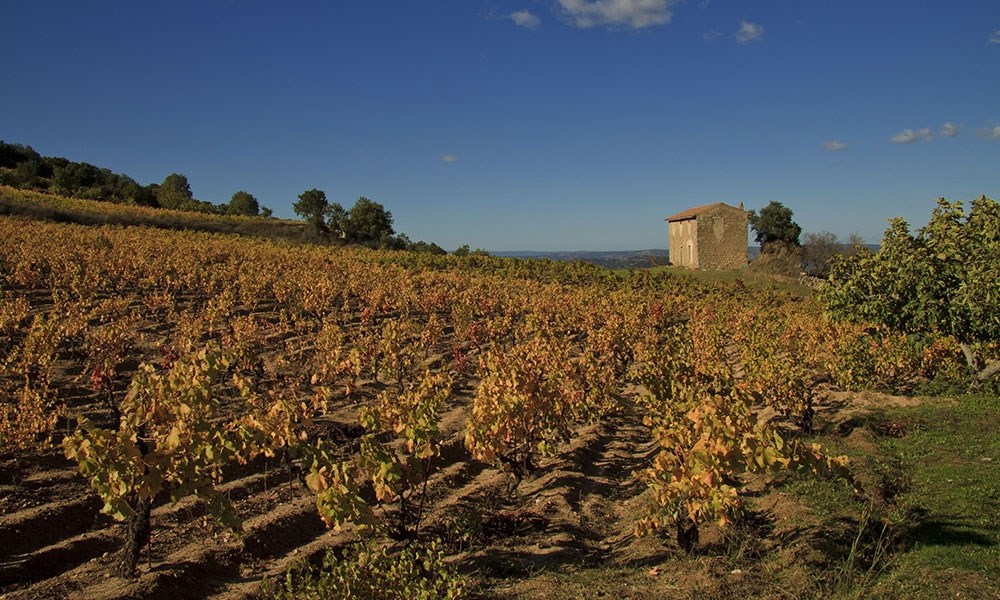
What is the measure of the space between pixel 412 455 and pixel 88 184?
273 feet

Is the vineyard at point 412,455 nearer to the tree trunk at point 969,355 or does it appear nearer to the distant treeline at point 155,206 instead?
the tree trunk at point 969,355

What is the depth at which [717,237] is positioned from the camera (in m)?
55.3

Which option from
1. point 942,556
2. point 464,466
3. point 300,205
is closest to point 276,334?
point 464,466

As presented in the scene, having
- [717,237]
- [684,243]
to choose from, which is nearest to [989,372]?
[717,237]

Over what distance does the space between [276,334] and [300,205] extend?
5724 cm

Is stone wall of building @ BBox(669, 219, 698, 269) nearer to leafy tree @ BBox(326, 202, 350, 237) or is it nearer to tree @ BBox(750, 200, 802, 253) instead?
tree @ BBox(750, 200, 802, 253)

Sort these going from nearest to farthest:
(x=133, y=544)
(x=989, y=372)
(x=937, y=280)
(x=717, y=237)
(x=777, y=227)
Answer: (x=133, y=544), (x=937, y=280), (x=989, y=372), (x=717, y=237), (x=777, y=227)

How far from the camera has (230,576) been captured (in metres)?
7.43

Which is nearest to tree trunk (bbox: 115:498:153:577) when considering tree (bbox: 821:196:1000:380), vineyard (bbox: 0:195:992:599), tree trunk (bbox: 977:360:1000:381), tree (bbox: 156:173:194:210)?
vineyard (bbox: 0:195:992:599)

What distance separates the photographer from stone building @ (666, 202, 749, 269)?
55.1m

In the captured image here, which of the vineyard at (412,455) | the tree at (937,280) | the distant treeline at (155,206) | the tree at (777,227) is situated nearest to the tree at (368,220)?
the distant treeline at (155,206)

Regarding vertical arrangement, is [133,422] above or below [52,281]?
below

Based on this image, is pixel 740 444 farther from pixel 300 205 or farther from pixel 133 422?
pixel 300 205

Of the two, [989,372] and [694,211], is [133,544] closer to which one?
[989,372]
